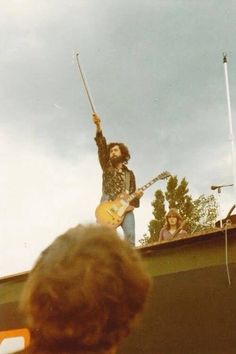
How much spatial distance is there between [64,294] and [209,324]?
225 centimetres

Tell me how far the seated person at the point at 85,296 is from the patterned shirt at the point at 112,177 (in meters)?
4.57

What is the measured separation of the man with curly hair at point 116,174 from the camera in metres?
5.63

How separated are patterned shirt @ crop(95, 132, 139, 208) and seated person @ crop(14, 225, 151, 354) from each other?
4572 mm

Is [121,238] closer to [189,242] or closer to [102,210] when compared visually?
Answer: [189,242]

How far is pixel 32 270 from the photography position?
112cm

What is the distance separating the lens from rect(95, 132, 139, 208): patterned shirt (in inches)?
222

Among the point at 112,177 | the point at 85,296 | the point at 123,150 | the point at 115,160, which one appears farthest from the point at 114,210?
the point at 85,296

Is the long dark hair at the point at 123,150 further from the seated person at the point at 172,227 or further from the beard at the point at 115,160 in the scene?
the seated person at the point at 172,227

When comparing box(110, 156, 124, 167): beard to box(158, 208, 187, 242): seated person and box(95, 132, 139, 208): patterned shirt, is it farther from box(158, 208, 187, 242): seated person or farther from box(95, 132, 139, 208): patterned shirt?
box(158, 208, 187, 242): seated person

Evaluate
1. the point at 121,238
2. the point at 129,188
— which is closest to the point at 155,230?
the point at 129,188

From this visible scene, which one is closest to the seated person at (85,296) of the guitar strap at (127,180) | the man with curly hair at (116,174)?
the man with curly hair at (116,174)

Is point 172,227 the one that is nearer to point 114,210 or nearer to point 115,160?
point 114,210

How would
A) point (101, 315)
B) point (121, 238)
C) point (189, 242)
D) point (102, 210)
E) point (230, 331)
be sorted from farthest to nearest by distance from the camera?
1. point (102, 210)
2. point (189, 242)
3. point (230, 331)
4. point (121, 238)
5. point (101, 315)

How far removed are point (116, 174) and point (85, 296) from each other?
4680 millimetres
